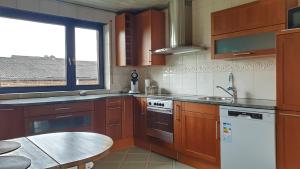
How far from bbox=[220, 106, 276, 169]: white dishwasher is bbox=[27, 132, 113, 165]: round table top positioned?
1507mm

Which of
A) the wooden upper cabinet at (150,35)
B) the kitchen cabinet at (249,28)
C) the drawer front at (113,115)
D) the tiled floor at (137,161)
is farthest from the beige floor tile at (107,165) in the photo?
the kitchen cabinet at (249,28)

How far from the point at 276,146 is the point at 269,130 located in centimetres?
15

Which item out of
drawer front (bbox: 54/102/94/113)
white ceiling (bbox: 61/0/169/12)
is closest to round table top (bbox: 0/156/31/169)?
drawer front (bbox: 54/102/94/113)

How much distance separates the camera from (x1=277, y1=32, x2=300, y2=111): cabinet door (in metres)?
2.04

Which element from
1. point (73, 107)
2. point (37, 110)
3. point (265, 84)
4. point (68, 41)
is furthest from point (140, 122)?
point (265, 84)

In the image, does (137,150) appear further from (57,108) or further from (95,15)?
(95,15)

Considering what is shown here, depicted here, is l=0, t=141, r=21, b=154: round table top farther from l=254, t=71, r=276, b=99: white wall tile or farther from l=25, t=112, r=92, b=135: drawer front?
l=254, t=71, r=276, b=99: white wall tile

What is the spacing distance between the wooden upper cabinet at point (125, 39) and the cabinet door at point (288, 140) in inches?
105

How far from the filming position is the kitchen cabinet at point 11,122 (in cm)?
262

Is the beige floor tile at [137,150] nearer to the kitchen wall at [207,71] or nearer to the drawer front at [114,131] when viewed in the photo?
the drawer front at [114,131]

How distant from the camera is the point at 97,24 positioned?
426cm

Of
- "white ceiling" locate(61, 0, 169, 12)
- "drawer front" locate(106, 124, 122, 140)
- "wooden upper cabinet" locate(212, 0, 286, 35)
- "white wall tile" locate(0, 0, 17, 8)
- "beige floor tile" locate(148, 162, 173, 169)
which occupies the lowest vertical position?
"beige floor tile" locate(148, 162, 173, 169)

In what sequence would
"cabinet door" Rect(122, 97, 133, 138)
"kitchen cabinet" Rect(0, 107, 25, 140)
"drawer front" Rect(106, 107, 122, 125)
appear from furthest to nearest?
"cabinet door" Rect(122, 97, 133, 138) < "drawer front" Rect(106, 107, 122, 125) < "kitchen cabinet" Rect(0, 107, 25, 140)

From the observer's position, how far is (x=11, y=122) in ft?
8.77
